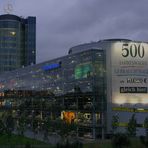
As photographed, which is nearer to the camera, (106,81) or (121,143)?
(121,143)

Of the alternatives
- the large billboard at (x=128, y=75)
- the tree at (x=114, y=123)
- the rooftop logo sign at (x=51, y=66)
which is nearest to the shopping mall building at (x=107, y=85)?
the large billboard at (x=128, y=75)

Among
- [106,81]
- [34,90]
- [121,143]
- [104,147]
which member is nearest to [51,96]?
[34,90]

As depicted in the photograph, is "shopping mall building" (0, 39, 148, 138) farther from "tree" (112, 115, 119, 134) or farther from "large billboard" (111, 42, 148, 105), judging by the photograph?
"tree" (112, 115, 119, 134)

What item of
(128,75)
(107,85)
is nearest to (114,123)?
(107,85)

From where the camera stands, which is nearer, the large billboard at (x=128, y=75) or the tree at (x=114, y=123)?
the tree at (x=114, y=123)

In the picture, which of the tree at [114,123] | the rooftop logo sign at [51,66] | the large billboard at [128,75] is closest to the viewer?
the tree at [114,123]

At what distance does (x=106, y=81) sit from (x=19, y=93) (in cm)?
6717

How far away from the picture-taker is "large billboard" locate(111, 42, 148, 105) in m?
126

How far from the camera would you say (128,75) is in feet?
415

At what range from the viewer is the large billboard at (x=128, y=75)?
126 m

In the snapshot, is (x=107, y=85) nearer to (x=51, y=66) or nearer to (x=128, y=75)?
(x=128, y=75)

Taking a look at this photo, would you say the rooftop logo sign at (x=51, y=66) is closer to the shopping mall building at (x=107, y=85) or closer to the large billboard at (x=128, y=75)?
the shopping mall building at (x=107, y=85)

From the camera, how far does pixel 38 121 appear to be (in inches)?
6033

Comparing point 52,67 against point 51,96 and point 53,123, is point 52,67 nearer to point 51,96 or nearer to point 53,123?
point 51,96
